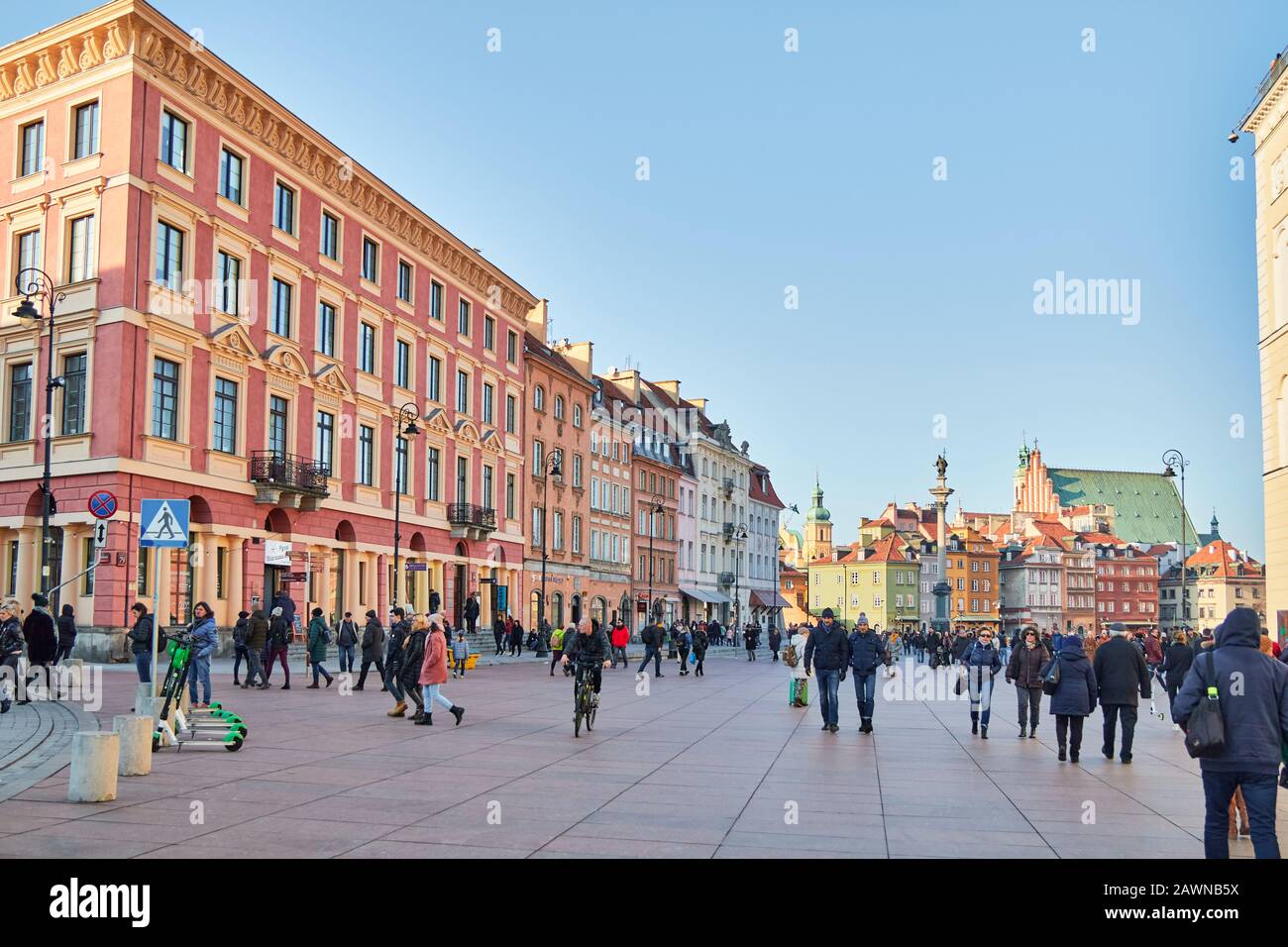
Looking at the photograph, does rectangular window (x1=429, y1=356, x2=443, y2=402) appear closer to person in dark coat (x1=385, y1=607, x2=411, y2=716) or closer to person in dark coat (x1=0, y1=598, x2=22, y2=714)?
person in dark coat (x1=385, y1=607, x2=411, y2=716)

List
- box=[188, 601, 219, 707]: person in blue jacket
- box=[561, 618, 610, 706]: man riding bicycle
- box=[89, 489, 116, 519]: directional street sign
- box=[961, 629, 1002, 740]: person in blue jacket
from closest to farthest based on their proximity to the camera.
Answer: box=[188, 601, 219, 707]: person in blue jacket
box=[561, 618, 610, 706]: man riding bicycle
box=[961, 629, 1002, 740]: person in blue jacket
box=[89, 489, 116, 519]: directional street sign

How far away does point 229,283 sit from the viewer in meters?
36.2

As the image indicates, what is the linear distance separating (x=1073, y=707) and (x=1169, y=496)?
625 feet

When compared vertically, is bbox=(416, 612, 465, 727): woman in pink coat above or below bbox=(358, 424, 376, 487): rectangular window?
below

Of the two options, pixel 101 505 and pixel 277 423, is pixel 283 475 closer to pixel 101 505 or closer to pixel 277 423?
pixel 277 423

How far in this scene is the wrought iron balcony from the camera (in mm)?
36750

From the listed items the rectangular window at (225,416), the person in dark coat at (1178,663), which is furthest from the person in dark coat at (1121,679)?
the rectangular window at (225,416)

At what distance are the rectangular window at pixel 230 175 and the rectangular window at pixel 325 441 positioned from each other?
8159mm

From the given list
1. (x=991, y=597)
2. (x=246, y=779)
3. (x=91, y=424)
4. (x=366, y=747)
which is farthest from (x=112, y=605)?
(x=991, y=597)

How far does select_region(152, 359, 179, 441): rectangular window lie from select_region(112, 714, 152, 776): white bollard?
73.9 feet

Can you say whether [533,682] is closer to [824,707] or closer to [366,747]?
[824,707]

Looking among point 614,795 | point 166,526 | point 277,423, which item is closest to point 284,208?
point 277,423

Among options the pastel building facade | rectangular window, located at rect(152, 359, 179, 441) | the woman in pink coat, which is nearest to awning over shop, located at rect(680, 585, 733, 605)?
the pastel building facade
